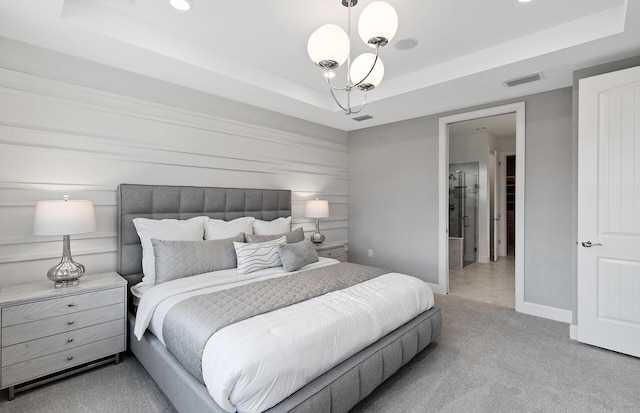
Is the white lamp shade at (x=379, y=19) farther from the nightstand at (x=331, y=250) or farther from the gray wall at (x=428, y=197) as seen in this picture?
the nightstand at (x=331, y=250)

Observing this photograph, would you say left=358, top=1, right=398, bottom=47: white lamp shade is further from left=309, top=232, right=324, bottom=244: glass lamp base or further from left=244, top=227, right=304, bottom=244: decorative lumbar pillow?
left=309, top=232, right=324, bottom=244: glass lamp base

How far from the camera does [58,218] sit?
220 centimetres

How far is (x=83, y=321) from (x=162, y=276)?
598 mm

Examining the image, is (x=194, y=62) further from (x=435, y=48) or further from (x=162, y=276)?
(x=435, y=48)

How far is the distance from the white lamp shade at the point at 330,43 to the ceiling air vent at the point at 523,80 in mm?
2144

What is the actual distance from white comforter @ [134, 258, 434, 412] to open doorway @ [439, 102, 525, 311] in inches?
71.1

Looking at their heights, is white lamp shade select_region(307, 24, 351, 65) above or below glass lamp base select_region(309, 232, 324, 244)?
above

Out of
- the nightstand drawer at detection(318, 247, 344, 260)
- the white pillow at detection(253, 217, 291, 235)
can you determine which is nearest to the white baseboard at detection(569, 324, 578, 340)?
the nightstand drawer at detection(318, 247, 344, 260)

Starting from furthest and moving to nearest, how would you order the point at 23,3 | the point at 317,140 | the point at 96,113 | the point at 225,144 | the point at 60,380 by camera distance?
the point at 317,140 < the point at 225,144 < the point at 96,113 < the point at 60,380 < the point at 23,3

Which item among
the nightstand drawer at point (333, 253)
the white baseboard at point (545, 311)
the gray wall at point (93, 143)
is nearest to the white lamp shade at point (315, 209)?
the nightstand drawer at point (333, 253)

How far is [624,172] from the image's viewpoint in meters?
Result: 2.53

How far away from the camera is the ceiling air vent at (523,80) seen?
2977mm

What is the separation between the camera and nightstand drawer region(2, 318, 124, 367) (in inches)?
79.8

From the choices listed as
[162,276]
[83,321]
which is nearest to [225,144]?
[162,276]
